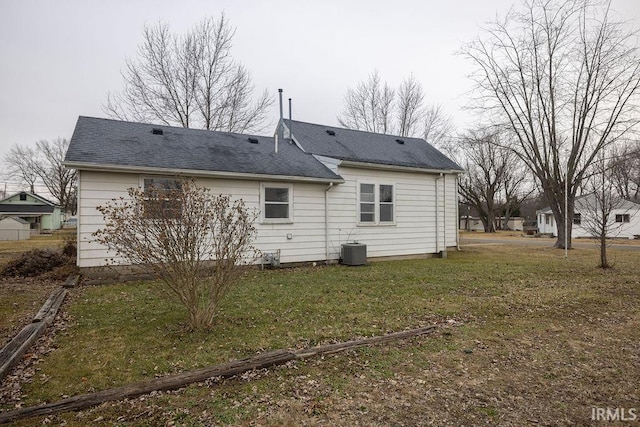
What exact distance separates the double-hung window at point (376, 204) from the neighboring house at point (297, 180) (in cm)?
4

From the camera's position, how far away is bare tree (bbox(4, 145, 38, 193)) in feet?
162

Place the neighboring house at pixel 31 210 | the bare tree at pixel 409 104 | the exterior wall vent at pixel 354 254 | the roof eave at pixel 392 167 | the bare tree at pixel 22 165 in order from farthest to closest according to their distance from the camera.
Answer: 1. the bare tree at pixel 22 165
2. the neighboring house at pixel 31 210
3. the bare tree at pixel 409 104
4. the roof eave at pixel 392 167
5. the exterior wall vent at pixel 354 254

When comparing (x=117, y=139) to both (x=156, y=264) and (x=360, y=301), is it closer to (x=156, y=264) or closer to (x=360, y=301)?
(x=156, y=264)

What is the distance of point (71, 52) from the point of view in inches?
554

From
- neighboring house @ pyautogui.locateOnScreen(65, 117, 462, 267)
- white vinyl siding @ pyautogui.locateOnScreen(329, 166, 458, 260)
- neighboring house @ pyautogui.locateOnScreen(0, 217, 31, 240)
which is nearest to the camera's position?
neighboring house @ pyautogui.locateOnScreen(65, 117, 462, 267)

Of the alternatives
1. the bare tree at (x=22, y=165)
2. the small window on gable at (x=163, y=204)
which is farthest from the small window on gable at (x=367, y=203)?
the bare tree at (x=22, y=165)

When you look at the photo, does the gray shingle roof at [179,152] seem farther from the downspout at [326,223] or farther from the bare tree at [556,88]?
the bare tree at [556,88]

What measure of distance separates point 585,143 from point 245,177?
18.7m

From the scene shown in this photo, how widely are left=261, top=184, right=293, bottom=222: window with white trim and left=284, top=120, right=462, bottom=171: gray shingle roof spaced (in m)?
2.47

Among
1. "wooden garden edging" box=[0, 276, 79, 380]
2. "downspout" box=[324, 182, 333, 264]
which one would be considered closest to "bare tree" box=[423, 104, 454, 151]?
"downspout" box=[324, 182, 333, 264]

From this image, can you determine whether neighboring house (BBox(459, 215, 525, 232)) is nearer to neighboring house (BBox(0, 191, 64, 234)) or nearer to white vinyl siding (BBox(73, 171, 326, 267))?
white vinyl siding (BBox(73, 171, 326, 267))

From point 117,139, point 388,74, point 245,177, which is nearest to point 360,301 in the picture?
point 245,177

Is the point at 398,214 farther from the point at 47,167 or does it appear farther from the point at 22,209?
the point at 47,167

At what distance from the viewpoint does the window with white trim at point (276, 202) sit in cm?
1090
